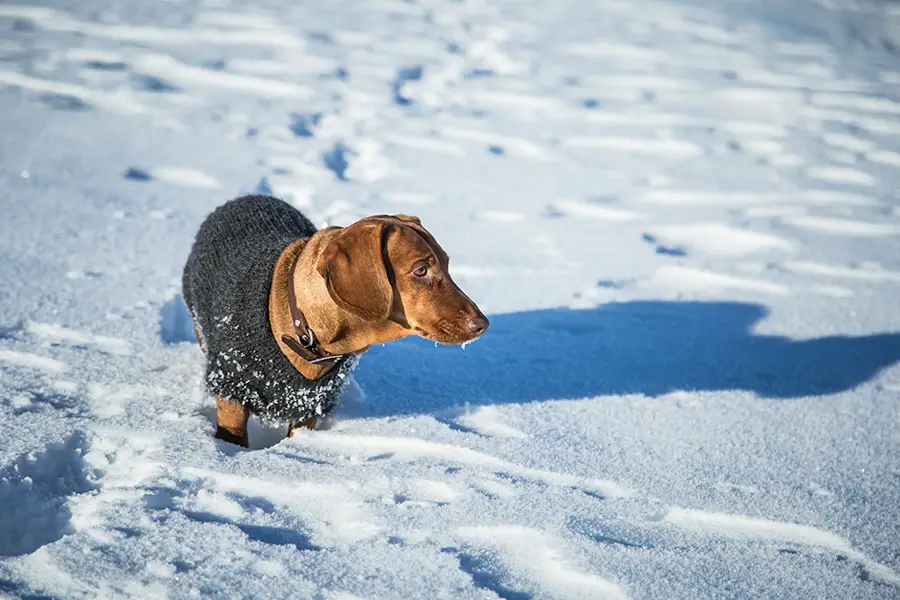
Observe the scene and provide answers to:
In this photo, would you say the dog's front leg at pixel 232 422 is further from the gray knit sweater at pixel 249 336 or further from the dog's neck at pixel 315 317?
the dog's neck at pixel 315 317

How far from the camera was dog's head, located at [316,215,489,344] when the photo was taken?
2.07m

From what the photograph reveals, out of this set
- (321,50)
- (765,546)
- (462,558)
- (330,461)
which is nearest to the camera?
(462,558)

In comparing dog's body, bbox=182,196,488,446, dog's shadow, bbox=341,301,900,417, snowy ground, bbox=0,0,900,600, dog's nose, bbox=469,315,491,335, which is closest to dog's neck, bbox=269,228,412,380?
dog's body, bbox=182,196,488,446

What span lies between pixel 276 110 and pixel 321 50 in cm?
138

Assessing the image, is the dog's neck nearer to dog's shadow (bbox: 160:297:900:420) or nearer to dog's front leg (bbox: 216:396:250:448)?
dog's front leg (bbox: 216:396:250:448)

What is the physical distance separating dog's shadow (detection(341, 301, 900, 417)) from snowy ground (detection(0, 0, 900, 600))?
0.7 inches

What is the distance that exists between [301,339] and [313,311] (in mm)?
88

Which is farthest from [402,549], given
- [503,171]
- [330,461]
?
[503,171]

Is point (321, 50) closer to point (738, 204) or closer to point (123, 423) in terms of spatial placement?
point (738, 204)

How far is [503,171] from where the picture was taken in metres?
4.95

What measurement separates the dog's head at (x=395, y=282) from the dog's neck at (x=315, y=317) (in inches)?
1.7

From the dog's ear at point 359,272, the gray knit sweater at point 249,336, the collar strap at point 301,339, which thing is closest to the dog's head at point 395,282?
the dog's ear at point 359,272

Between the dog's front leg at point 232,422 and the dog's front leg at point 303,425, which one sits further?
the dog's front leg at point 303,425

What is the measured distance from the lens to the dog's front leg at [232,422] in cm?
225
